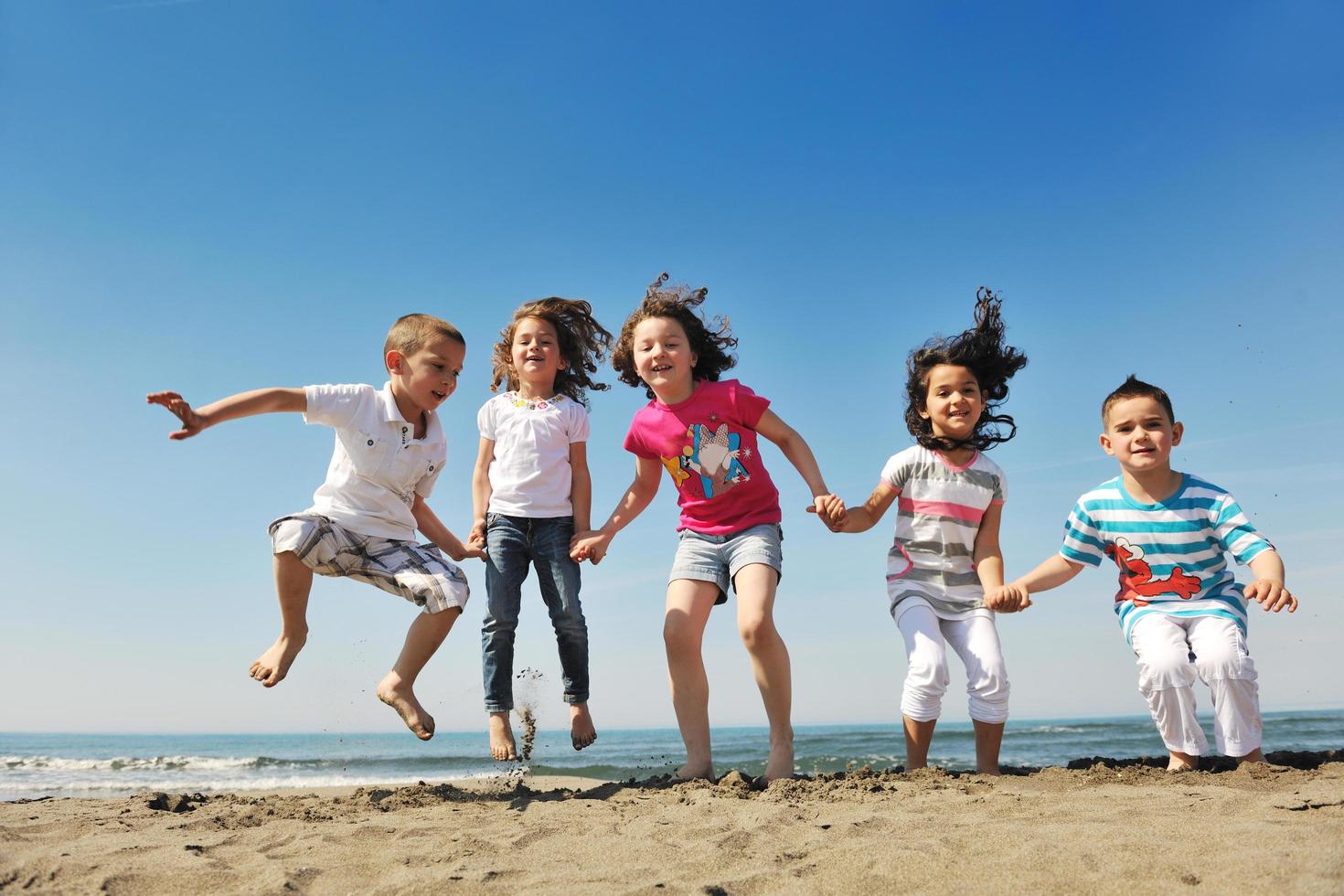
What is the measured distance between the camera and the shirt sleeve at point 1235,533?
4.23 meters

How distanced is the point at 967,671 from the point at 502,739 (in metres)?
2.43

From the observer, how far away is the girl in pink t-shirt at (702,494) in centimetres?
449

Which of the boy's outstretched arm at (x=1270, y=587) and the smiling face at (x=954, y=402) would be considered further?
the smiling face at (x=954, y=402)

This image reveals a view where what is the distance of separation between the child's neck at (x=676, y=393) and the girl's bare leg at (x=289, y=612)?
6.86 feet

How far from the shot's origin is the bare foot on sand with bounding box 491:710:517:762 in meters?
4.66

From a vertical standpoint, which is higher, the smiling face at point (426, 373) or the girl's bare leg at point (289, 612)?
the smiling face at point (426, 373)

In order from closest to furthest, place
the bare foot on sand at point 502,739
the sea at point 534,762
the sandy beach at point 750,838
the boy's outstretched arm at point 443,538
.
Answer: the sandy beach at point 750,838 < the bare foot on sand at point 502,739 < the boy's outstretched arm at point 443,538 < the sea at point 534,762

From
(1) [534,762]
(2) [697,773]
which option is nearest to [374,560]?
(2) [697,773]

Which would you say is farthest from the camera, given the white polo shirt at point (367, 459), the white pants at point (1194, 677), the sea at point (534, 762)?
the sea at point (534, 762)

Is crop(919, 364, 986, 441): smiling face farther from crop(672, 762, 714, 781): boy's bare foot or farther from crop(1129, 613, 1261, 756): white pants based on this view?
crop(672, 762, 714, 781): boy's bare foot

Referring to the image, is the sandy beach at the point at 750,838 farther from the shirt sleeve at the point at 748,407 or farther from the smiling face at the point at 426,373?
the smiling face at the point at 426,373

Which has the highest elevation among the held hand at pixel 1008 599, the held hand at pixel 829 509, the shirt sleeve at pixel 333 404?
the shirt sleeve at pixel 333 404

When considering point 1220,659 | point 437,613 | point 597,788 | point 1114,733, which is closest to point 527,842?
point 597,788

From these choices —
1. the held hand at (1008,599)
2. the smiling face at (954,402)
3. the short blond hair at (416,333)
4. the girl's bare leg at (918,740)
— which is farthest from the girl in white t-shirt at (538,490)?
the held hand at (1008,599)
